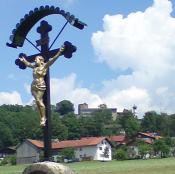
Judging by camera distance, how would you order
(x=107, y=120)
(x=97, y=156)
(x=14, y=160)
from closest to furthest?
1. (x=14, y=160)
2. (x=97, y=156)
3. (x=107, y=120)

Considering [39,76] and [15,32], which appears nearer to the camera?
[39,76]

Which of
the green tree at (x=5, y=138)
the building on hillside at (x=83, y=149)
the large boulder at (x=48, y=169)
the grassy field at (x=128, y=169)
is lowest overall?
the large boulder at (x=48, y=169)

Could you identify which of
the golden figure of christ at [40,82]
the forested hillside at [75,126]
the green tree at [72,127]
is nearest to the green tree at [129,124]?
the forested hillside at [75,126]

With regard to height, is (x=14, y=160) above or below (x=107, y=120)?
below

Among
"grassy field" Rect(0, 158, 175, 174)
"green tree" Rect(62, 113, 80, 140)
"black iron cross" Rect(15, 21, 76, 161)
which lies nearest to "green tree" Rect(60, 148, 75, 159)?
"green tree" Rect(62, 113, 80, 140)

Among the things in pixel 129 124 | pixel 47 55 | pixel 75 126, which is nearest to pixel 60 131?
pixel 75 126

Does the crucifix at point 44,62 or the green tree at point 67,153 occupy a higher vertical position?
the green tree at point 67,153

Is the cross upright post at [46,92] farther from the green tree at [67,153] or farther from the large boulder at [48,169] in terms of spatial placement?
the green tree at [67,153]

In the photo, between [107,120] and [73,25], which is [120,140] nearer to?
[107,120]

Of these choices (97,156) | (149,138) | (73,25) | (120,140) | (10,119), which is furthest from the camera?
(10,119)

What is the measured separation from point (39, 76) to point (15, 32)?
1550mm

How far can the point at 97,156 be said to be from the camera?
4936 inches

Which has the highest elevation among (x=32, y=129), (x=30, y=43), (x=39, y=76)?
(x=32, y=129)

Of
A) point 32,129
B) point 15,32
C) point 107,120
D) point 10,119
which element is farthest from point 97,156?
point 15,32
